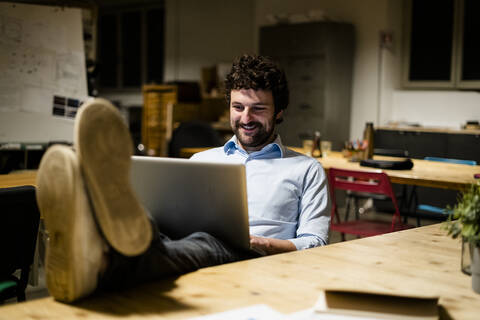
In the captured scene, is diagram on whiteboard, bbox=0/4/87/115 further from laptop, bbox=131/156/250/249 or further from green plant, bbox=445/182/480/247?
green plant, bbox=445/182/480/247

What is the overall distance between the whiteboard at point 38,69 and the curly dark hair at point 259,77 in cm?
285

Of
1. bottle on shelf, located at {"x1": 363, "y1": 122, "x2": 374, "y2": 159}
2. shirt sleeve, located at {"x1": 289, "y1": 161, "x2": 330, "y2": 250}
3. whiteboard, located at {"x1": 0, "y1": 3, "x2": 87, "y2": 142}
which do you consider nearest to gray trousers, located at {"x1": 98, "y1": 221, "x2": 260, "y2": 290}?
shirt sleeve, located at {"x1": 289, "y1": 161, "x2": 330, "y2": 250}

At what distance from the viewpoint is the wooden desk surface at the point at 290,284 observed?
1.18 meters

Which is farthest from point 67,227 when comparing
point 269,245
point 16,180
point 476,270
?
point 16,180

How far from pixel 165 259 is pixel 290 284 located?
30 cm

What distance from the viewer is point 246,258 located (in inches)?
64.2

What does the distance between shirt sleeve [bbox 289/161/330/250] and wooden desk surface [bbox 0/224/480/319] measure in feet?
0.81

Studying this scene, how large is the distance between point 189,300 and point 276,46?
6.61 m

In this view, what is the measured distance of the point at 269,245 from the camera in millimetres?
1788

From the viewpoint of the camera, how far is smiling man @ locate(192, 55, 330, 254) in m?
2.02

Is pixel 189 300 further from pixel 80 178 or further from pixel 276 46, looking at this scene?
pixel 276 46

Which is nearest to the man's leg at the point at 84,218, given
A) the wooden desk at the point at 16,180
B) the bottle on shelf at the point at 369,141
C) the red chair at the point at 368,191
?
the wooden desk at the point at 16,180

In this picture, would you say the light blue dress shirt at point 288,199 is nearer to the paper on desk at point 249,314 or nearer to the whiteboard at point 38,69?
the paper on desk at point 249,314

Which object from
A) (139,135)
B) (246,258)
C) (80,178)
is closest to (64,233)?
(80,178)
